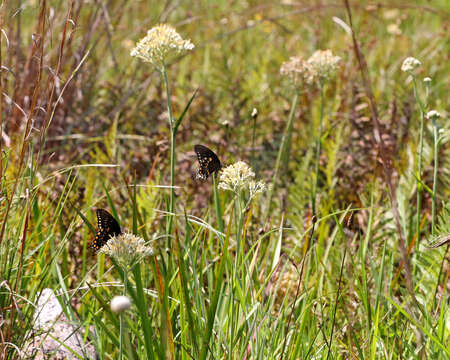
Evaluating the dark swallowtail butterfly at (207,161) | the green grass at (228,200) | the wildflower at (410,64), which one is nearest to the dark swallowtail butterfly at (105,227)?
the green grass at (228,200)

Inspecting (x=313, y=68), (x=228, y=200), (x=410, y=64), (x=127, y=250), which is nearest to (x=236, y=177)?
(x=127, y=250)

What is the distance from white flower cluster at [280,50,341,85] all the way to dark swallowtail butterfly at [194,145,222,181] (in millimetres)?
691

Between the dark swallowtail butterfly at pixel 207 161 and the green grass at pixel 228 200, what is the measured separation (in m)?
0.06

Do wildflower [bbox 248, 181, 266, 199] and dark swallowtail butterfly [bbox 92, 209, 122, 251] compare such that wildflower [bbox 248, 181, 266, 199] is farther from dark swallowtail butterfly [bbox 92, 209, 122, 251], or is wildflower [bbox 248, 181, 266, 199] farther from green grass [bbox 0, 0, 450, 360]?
dark swallowtail butterfly [bbox 92, 209, 122, 251]

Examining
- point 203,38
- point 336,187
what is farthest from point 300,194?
point 203,38

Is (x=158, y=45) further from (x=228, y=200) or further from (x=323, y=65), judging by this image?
(x=228, y=200)

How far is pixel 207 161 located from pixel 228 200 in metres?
1.15

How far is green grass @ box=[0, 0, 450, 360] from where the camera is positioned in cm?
151

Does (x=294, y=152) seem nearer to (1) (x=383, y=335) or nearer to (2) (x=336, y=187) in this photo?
(2) (x=336, y=187)

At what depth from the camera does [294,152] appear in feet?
11.2

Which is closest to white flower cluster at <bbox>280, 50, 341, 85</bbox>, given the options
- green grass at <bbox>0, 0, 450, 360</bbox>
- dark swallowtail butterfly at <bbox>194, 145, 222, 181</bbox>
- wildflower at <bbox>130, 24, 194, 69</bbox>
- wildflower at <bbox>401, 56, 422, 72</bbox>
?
green grass at <bbox>0, 0, 450, 360</bbox>

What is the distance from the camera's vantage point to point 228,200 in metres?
3.10

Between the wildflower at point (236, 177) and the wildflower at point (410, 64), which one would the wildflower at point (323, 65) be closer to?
the wildflower at point (410, 64)

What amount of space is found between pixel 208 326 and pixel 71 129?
2608 millimetres
